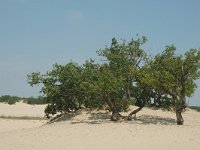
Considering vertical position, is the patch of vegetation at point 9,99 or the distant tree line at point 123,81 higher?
the patch of vegetation at point 9,99

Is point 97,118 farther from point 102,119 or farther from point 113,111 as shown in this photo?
point 113,111

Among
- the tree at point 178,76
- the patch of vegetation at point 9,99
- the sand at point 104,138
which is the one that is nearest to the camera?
the sand at point 104,138

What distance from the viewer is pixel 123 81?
25.5 m

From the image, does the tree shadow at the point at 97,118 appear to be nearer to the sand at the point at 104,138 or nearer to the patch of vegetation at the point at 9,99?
the sand at the point at 104,138

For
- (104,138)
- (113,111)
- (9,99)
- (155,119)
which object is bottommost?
(104,138)

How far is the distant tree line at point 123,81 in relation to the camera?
75.4 feet

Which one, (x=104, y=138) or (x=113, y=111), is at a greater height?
(x=113, y=111)

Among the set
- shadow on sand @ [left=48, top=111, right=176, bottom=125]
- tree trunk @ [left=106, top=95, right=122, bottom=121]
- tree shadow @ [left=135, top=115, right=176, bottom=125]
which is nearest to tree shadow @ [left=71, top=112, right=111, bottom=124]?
shadow on sand @ [left=48, top=111, right=176, bottom=125]

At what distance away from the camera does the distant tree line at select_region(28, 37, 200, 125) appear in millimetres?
22969

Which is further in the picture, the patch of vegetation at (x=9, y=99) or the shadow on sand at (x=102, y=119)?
the patch of vegetation at (x=9, y=99)

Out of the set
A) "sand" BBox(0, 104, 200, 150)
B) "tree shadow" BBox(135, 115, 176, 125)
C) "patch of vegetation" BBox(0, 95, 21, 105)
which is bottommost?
"sand" BBox(0, 104, 200, 150)

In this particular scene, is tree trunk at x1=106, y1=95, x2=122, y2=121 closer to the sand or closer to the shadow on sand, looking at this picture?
the shadow on sand

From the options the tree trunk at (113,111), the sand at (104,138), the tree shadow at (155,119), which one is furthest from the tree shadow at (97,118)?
the tree shadow at (155,119)

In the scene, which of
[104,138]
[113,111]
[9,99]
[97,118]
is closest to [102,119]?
[97,118]
